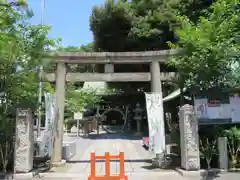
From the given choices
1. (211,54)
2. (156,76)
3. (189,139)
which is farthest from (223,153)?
(156,76)

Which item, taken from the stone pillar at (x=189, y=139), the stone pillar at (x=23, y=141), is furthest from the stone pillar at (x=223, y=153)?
the stone pillar at (x=23, y=141)

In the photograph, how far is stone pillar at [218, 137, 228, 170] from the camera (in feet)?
30.9

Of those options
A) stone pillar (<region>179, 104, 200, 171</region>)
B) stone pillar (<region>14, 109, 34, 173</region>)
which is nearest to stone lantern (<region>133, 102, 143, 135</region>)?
stone pillar (<region>179, 104, 200, 171</region>)

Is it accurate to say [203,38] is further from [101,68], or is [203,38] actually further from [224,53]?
[101,68]

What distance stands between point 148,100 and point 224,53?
3.07m

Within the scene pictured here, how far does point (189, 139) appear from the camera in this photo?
937cm

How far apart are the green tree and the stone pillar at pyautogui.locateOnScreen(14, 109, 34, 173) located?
214 inches

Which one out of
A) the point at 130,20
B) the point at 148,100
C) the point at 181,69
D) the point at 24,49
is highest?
the point at 130,20

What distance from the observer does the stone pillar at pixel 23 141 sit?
8969 mm

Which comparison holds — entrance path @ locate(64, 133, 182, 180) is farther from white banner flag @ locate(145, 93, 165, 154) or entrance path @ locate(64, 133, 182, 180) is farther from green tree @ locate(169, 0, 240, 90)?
green tree @ locate(169, 0, 240, 90)

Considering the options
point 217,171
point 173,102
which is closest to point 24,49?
point 217,171

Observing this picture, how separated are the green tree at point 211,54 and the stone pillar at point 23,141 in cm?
544

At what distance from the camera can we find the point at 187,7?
65.8 ft

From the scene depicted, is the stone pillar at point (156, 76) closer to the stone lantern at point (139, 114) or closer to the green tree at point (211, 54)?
the green tree at point (211, 54)
